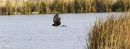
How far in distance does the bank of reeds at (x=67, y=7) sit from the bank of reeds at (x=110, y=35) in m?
21.5

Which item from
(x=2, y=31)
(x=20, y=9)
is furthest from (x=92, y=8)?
(x=2, y=31)

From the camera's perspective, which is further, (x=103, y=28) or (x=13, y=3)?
(x=13, y=3)

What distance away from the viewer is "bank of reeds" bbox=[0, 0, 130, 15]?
109 feet

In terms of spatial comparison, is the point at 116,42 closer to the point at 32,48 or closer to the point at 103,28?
the point at 103,28

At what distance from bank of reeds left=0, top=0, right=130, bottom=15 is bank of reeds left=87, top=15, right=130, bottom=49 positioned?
21500 mm

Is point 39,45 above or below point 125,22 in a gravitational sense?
below

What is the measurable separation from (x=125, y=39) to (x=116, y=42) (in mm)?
211

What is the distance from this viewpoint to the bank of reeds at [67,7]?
33094 mm

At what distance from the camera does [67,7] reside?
33750 mm

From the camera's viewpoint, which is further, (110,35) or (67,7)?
(67,7)

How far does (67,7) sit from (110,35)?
74.9 ft

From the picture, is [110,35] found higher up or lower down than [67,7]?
higher up

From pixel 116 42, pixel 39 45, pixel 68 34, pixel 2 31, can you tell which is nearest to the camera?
pixel 116 42

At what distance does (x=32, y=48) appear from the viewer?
15422mm
